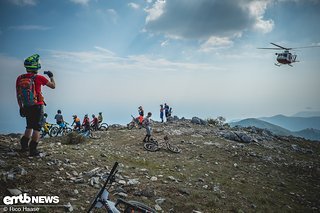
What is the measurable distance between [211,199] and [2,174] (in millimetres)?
8385

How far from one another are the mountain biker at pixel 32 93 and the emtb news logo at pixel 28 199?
8.78ft

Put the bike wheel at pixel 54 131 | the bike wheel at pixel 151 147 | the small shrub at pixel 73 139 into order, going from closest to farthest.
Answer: the small shrub at pixel 73 139, the bike wheel at pixel 151 147, the bike wheel at pixel 54 131

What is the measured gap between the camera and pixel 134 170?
1187 centimetres

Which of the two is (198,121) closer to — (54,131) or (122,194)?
(54,131)

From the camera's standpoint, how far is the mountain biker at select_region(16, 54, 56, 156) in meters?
8.41

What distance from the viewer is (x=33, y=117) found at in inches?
340

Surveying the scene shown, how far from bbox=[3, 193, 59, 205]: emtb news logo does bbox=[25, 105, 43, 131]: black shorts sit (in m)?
2.77


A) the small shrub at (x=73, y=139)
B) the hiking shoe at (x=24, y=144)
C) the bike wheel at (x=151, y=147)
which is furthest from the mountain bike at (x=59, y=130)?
the hiking shoe at (x=24, y=144)

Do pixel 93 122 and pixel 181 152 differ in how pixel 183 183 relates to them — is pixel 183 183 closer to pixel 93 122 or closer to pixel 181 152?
pixel 181 152

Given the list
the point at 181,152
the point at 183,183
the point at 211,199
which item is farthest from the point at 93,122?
the point at 211,199

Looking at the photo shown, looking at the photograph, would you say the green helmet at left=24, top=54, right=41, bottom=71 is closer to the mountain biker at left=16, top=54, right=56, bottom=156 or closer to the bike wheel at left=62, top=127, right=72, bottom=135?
the mountain biker at left=16, top=54, right=56, bottom=156

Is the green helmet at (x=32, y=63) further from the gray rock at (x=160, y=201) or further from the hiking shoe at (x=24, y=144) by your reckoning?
the gray rock at (x=160, y=201)

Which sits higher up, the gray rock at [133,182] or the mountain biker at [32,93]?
the mountain biker at [32,93]

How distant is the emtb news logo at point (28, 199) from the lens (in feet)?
21.5
